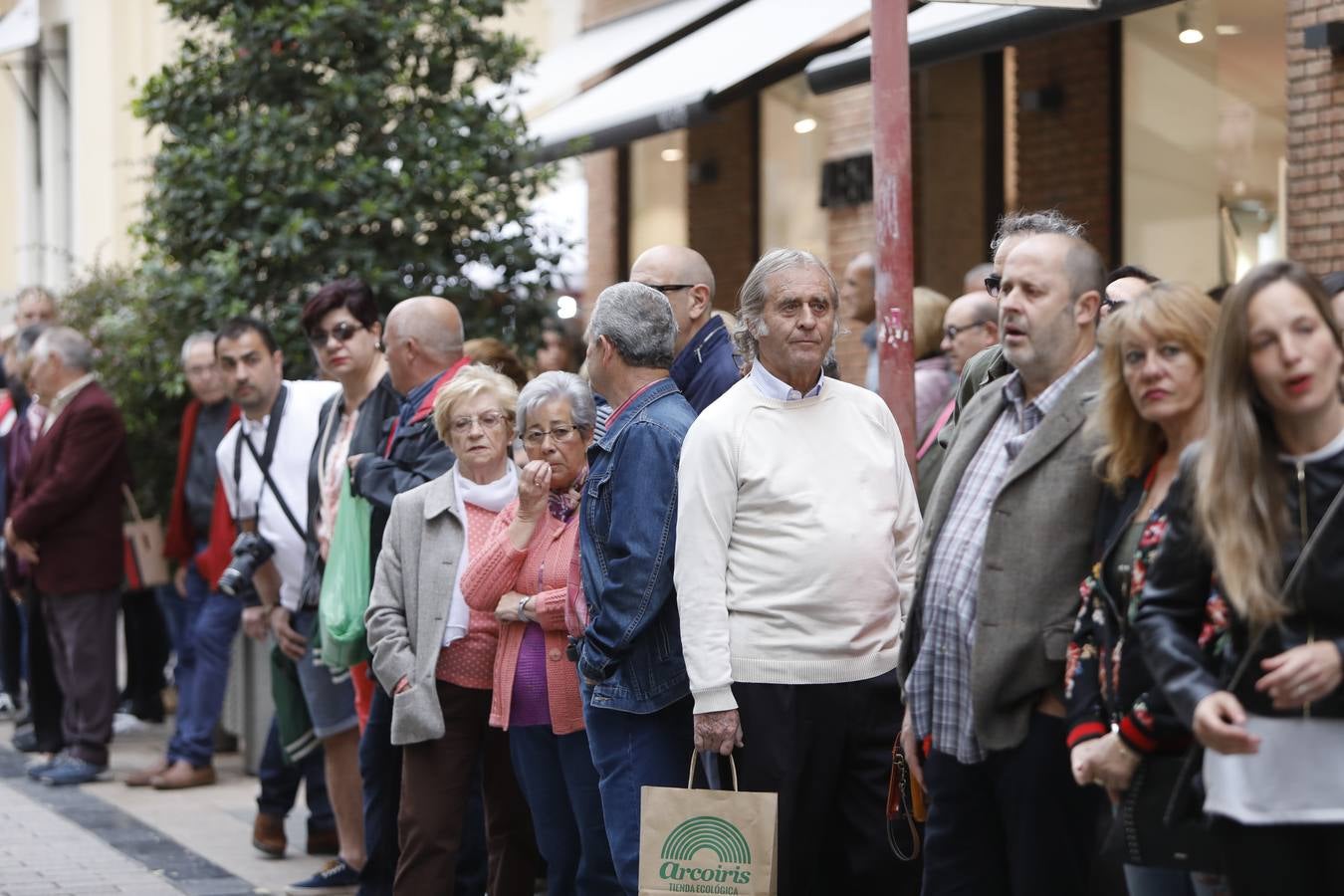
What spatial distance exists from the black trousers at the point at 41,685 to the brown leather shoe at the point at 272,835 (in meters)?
3.03

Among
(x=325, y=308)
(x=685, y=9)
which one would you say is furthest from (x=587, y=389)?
(x=685, y=9)

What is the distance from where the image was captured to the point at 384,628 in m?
6.28

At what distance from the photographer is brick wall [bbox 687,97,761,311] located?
49.7ft

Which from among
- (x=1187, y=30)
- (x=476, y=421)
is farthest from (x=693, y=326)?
(x=1187, y=30)

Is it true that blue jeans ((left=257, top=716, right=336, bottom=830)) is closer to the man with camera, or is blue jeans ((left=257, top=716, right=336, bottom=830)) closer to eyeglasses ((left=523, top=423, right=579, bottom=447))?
the man with camera

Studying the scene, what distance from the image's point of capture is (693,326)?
6.46 metres

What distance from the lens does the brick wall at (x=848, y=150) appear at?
12.8m

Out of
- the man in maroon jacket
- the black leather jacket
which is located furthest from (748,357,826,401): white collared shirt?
the man in maroon jacket

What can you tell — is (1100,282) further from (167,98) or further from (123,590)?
(123,590)

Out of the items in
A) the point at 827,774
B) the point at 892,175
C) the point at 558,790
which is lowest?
the point at 558,790

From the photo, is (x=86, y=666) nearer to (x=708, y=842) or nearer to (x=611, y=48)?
(x=708, y=842)

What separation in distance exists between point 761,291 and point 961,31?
15.1 ft

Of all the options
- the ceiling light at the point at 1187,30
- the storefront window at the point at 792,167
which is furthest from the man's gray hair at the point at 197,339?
the ceiling light at the point at 1187,30

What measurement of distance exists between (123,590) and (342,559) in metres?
5.12
